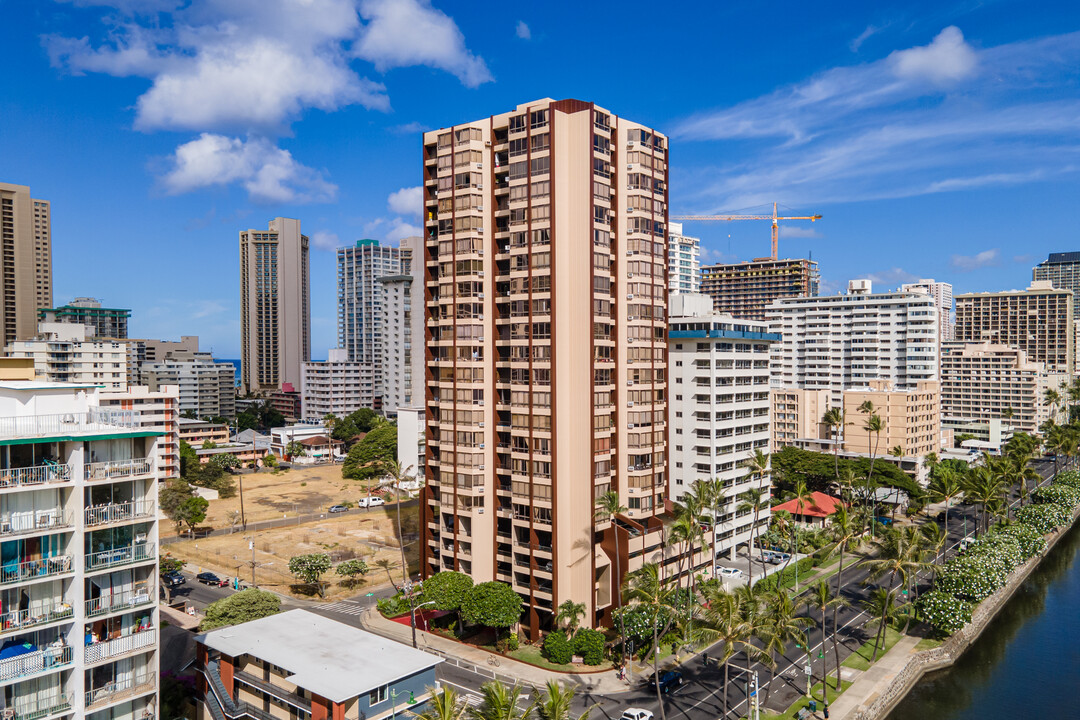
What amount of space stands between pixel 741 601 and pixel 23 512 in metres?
47.5

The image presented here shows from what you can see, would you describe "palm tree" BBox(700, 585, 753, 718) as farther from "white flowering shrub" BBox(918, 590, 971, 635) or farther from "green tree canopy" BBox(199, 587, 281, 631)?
"green tree canopy" BBox(199, 587, 281, 631)

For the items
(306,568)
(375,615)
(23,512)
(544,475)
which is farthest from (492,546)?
(23,512)

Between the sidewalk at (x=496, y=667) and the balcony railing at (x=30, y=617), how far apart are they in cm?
3637

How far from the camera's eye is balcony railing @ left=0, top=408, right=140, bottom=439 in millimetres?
36469

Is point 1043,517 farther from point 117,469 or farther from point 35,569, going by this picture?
point 35,569

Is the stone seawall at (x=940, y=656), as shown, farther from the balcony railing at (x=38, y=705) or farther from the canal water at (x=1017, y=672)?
the balcony railing at (x=38, y=705)

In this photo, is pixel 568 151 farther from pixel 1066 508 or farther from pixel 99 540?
pixel 1066 508

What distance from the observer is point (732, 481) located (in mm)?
99062

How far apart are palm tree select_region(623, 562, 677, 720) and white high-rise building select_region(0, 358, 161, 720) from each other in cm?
3601

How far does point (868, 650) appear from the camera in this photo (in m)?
71.1

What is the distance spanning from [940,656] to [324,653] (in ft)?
191

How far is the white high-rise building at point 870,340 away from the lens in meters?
181

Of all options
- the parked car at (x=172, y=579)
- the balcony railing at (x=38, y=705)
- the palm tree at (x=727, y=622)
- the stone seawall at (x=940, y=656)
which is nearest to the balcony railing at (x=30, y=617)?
the balcony railing at (x=38, y=705)

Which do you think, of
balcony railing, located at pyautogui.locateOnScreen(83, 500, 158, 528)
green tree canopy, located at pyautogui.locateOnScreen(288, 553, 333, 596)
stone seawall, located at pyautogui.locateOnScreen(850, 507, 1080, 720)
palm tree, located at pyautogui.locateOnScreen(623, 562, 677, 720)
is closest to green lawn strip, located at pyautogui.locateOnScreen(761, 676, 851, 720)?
stone seawall, located at pyautogui.locateOnScreen(850, 507, 1080, 720)
